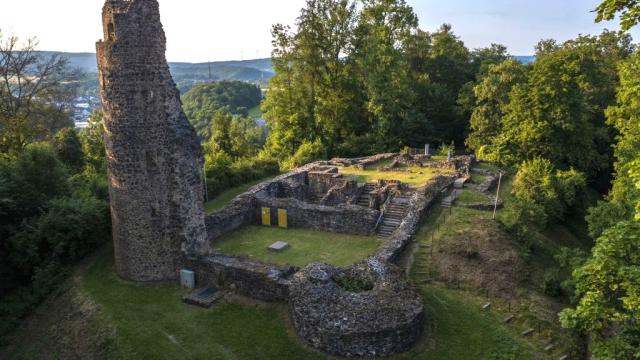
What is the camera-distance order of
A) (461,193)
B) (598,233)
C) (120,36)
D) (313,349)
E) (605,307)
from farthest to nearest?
(461,193)
(598,233)
(120,36)
(313,349)
(605,307)

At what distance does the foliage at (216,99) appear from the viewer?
7150 cm

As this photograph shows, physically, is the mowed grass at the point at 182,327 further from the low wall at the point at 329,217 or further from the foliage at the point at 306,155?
the foliage at the point at 306,155

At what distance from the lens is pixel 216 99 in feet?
251

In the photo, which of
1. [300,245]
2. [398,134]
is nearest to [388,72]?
[398,134]

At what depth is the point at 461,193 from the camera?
24438mm

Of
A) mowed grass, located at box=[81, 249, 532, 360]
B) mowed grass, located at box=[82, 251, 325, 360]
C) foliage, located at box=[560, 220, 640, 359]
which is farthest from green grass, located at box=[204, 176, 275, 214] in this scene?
foliage, located at box=[560, 220, 640, 359]

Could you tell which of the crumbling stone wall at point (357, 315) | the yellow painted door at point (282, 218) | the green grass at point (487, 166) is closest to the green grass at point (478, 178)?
the green grass at point (487, 166)

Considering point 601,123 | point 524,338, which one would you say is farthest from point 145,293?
point 601,123

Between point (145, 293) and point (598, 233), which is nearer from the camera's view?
point (145, 293)

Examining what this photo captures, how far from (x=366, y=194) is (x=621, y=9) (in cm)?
1783

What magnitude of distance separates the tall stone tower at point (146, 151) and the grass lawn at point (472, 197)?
14.7 meters

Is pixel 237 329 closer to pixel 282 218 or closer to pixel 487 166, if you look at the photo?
pixel 282 218

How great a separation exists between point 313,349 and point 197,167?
7347mm

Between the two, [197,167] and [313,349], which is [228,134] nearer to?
[197,167]
